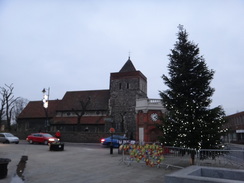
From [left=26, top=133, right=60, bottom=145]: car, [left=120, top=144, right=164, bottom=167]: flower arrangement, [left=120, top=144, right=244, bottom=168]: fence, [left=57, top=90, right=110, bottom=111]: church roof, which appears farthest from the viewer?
[left=57, top=90, right=110, bottom=111]: church roof

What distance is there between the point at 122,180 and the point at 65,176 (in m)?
2.53

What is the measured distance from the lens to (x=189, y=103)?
495 inches

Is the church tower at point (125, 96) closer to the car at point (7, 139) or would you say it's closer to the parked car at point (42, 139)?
the parked car at point (42, 139)

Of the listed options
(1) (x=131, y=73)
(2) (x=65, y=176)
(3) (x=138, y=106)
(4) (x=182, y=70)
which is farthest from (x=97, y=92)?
(2) (x=65, y=176)

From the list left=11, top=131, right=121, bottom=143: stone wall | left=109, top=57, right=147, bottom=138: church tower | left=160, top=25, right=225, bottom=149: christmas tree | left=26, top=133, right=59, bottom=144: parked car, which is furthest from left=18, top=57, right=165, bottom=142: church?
left=160, top=25, right=225, bottom=149: christmas tree

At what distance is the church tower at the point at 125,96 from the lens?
43.1 meters

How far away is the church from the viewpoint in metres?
43.1

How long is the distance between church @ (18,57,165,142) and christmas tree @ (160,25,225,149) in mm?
26889

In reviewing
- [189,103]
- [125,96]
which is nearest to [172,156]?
[189,103]

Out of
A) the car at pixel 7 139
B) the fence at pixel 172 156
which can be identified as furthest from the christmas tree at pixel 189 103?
the car at pixel 7 139

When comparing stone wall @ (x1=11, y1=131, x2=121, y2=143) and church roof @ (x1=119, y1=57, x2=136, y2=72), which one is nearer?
stone wall @ (x1=11, y1=131, x2=121, y2=143)

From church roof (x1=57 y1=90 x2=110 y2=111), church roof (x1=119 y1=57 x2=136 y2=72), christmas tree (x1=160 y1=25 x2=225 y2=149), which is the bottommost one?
christmas tree (x1=160 y1=25 x2=225 y2=149)

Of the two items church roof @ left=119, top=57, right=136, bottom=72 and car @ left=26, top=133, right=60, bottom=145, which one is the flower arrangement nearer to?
car @ left=26, top=133, right=60, bottom=145

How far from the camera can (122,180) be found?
8586 millimetres
